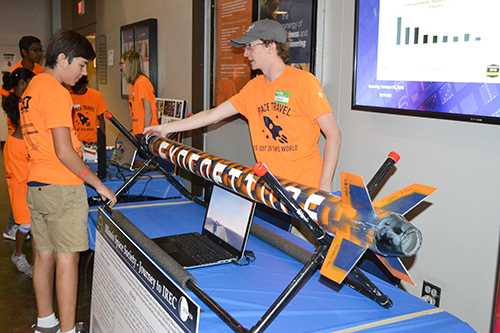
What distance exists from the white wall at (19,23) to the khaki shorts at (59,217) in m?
8.27

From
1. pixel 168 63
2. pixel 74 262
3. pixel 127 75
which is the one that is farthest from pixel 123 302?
pixel 168 63

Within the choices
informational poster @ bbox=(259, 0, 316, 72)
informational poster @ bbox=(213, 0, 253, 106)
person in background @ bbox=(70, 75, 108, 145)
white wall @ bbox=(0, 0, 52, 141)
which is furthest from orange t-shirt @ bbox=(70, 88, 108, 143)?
white wall @ bbox=(0, 0, 52, 141)

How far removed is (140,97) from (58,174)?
7.27 ft

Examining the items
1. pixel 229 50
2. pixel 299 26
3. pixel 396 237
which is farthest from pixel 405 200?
pixel 229 50

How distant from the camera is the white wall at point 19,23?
8836mm

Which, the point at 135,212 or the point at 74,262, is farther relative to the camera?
the point at 135,212

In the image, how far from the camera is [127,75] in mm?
3979

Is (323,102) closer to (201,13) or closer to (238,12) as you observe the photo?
(238,12)

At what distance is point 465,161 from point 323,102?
683mm

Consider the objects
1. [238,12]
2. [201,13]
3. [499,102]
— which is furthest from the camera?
[201,13]

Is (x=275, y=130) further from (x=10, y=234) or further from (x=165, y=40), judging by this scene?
(x=165, y=40)

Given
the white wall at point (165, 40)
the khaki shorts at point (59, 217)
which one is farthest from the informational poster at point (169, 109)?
the khaki shorts at point (59, 217)

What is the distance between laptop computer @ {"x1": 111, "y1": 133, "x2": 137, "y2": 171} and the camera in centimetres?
303

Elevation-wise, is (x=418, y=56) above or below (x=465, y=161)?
above
